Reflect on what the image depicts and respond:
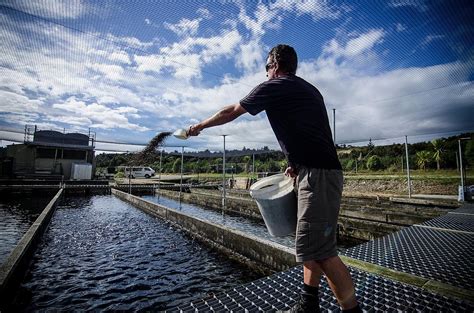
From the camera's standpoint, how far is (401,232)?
4.20 meters

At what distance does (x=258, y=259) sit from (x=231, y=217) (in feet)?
21.4

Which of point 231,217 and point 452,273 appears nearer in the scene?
point 452,273

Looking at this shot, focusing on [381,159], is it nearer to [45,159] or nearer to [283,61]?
[283,61]

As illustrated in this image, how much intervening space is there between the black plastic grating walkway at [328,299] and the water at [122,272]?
1909 millimetres

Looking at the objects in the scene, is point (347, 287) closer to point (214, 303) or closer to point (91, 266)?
point (214, 303)

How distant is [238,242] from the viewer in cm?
529

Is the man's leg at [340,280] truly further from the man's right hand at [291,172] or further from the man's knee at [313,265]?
the man's right hand at [291,172]

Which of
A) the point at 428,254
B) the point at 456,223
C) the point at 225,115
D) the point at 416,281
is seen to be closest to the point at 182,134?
the point at 225,115

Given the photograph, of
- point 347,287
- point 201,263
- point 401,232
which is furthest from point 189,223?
point 347,287

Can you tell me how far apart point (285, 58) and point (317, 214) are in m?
0.95

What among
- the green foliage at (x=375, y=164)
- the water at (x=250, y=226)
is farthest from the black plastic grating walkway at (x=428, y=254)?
the green foliage at (x=375, y=164)

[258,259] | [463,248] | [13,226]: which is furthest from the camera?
[13,226]

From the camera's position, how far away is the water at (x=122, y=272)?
11.7 ft

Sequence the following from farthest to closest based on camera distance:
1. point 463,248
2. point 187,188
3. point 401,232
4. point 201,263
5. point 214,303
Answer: point 187,188
point 201,263
point 401,232
point 463,248
point 214,303
